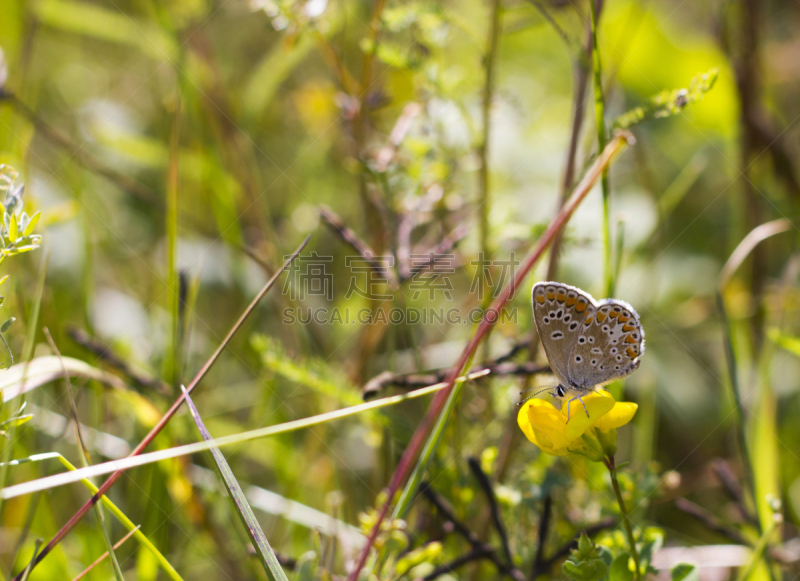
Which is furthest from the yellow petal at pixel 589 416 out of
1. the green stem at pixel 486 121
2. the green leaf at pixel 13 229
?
the green leaf at pixel 13 229

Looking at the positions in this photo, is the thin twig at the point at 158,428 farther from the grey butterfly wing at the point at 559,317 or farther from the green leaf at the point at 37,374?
the grey butterfly wing at the point at 559,317

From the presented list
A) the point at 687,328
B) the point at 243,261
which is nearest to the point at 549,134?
the point at 687,328

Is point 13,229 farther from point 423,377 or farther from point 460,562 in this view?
point 460,562

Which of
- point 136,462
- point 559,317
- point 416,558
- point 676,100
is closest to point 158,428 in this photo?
point 136,462

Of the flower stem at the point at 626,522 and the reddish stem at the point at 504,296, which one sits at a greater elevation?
the reddish stem at the point at 504,296

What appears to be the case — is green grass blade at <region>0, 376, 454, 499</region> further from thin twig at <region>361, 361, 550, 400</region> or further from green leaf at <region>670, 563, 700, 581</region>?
green leaf at <region>670, 563, 700, 581</region>

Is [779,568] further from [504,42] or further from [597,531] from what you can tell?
[504,42]

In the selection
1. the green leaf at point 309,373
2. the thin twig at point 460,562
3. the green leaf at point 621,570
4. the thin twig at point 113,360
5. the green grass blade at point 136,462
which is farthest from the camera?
the thin twig at point 113,360
